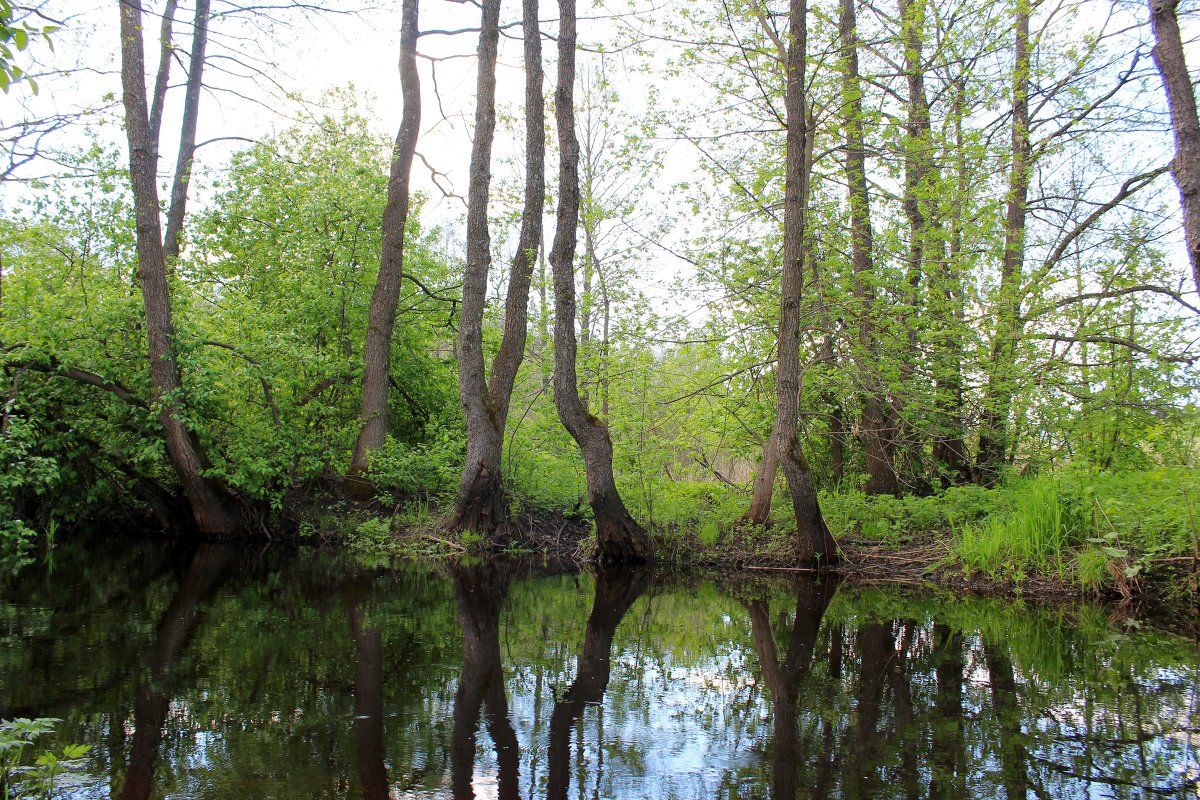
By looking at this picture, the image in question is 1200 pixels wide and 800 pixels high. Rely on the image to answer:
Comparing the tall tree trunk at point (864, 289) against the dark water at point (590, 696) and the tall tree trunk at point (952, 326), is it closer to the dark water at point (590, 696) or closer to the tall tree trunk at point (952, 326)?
the tall tree trunk at point (952, 326)

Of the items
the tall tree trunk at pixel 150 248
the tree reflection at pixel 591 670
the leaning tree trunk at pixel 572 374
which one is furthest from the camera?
the tall tree trunk at pixel 150 248

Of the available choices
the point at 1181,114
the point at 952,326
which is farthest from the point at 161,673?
the point at 952,326

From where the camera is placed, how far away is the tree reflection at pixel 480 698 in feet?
11.6

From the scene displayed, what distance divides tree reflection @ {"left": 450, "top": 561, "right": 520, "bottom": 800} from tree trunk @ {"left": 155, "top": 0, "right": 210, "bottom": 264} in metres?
11.4

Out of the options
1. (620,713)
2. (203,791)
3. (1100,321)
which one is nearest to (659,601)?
(620,713)

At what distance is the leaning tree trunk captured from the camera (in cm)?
1151

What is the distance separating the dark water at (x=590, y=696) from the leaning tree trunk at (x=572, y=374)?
3341mm

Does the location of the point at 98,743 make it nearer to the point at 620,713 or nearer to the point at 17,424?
the point at 620,713

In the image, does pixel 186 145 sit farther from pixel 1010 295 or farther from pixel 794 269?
pixel 1010 295

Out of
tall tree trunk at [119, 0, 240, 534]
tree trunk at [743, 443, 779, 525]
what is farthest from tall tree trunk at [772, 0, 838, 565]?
tall tree trunk at [119, 0, 240, 534]

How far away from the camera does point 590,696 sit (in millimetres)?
4879

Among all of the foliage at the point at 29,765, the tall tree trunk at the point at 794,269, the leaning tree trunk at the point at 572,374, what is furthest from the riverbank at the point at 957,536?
the foliage at the point at 29,765

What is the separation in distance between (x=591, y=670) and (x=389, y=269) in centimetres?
1138

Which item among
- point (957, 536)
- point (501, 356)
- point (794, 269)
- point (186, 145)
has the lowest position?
point (957, 536)
